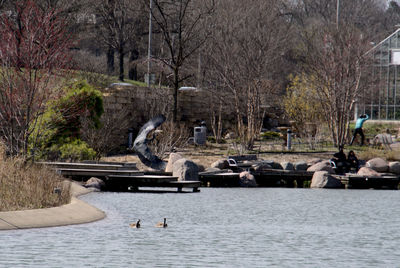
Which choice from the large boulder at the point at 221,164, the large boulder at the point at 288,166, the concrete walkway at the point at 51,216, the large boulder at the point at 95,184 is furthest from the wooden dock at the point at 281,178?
the concrete walkway at the point at 51,216

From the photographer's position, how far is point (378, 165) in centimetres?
3291

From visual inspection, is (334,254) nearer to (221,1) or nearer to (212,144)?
(212,144)

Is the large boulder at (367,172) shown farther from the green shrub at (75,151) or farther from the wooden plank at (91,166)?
the green shrub at (75,151)

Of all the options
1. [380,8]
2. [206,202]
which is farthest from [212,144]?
[380,8]

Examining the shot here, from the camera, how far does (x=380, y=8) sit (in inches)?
3442

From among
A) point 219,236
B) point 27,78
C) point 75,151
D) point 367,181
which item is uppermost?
point 27,78

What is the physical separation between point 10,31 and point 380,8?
6921cm

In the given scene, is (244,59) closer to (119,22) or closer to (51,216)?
(119,22)

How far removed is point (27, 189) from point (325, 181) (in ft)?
48.8

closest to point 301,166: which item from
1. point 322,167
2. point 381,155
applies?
point 322,167

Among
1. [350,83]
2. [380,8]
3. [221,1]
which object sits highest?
[380,8]

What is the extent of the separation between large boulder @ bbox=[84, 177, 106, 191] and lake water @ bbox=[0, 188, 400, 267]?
91 centimetres

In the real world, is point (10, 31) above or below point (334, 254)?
above

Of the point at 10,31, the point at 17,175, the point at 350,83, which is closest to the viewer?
the point at 17,175
